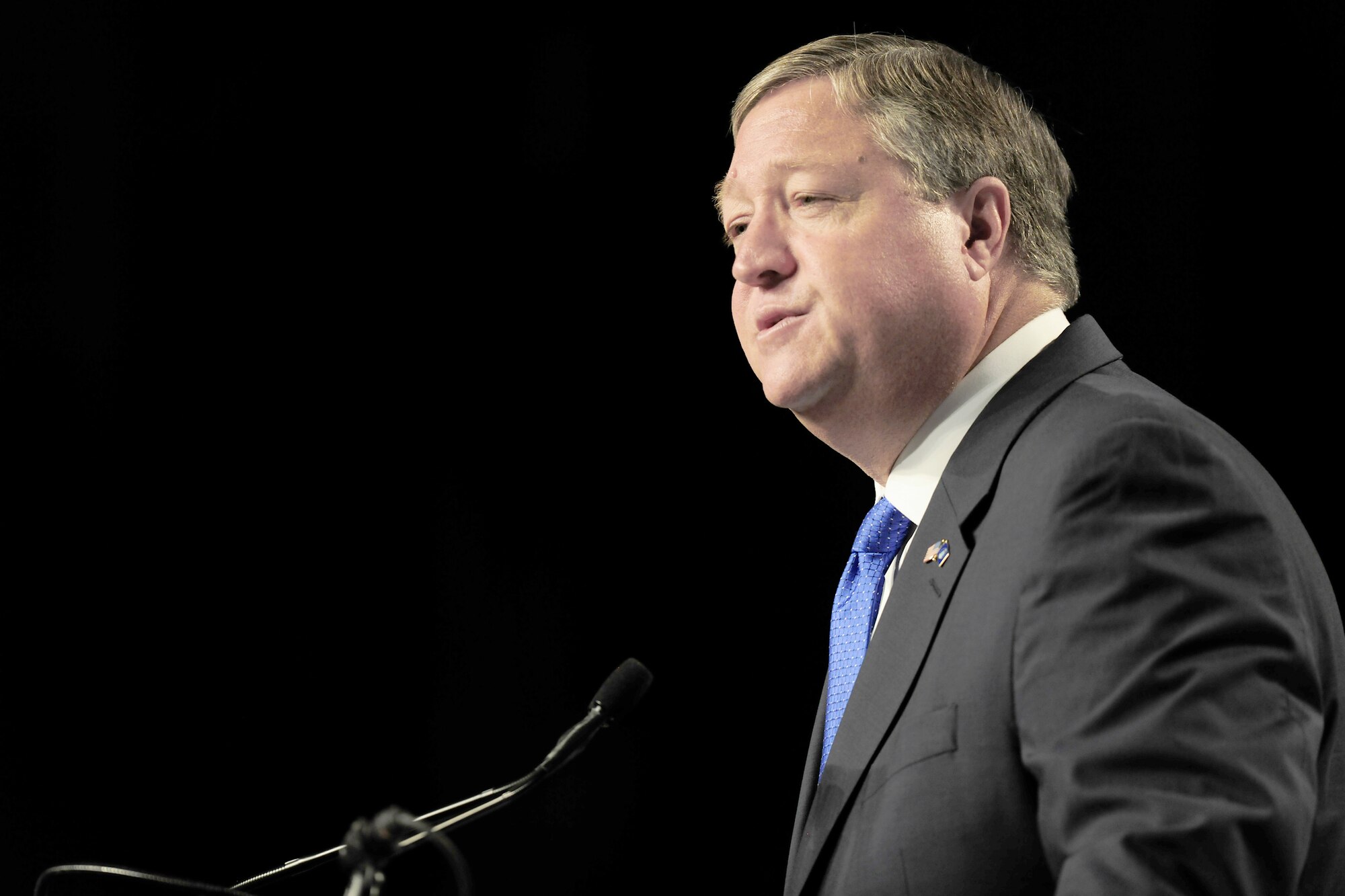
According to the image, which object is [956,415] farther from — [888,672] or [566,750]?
[566,750]

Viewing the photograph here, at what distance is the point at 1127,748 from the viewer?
1141 mm

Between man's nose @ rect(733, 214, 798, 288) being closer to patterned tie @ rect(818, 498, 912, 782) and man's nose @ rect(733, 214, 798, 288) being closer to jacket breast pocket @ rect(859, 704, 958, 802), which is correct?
patterned tie @ rect(818, 498, 912, 782)

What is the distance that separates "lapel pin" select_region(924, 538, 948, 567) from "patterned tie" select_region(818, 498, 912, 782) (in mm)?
224

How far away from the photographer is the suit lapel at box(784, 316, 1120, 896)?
1.42m

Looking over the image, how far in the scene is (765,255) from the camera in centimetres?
179

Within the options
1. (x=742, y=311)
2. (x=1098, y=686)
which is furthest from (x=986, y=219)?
(x=1098, y=686)

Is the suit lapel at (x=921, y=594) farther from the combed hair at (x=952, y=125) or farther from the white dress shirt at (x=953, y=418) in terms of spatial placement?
the combed hair at (x=952, y=125)

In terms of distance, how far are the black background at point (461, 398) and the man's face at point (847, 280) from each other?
1337 millimetres

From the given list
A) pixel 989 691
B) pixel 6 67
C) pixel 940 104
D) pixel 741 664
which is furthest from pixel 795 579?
pixel 6 67

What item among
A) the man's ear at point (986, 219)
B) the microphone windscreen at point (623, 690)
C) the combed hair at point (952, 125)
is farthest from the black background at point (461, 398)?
the microphone windscreen at point (623, 690)

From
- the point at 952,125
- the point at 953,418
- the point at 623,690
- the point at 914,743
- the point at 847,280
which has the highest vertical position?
the point at 952,125

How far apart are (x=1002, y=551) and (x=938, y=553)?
12 cm

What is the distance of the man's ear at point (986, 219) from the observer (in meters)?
1.80

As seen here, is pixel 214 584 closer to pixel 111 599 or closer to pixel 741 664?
pixel 111 599
